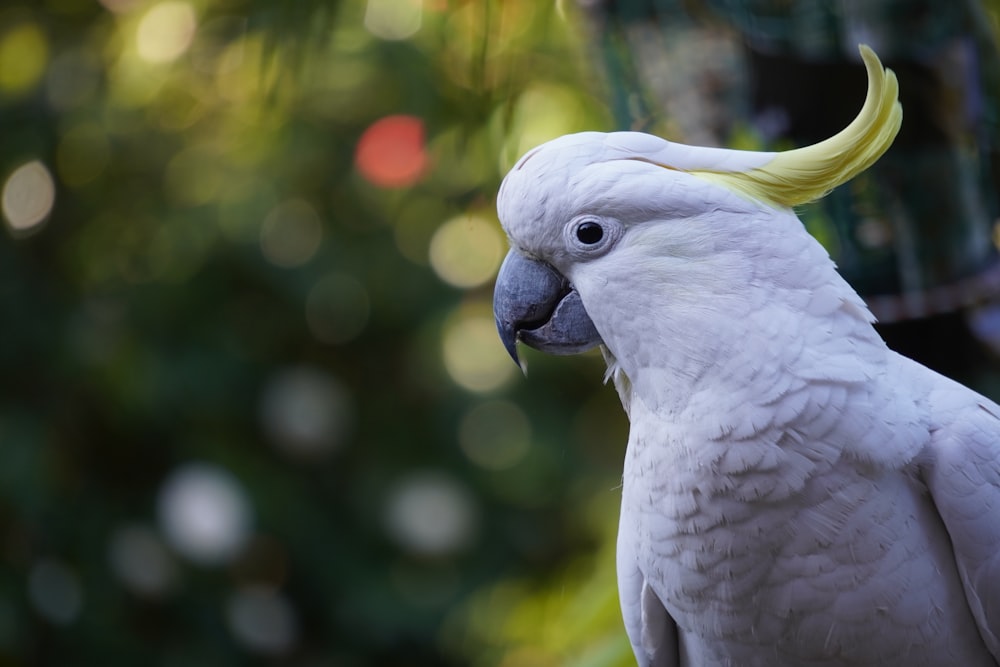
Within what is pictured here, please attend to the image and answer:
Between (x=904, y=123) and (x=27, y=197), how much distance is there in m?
2.19

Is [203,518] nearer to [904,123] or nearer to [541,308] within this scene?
[541,308]

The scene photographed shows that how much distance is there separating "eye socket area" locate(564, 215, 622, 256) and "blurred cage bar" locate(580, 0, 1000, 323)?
1.58 ft

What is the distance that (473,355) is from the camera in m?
2.49

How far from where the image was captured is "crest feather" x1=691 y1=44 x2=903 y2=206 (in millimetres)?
842

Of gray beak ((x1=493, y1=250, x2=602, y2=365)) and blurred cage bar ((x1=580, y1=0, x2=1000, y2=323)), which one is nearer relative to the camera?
gray beak ((x1=493, y1=250, x2=602, y2=365))

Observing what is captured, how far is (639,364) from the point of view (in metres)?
0.90

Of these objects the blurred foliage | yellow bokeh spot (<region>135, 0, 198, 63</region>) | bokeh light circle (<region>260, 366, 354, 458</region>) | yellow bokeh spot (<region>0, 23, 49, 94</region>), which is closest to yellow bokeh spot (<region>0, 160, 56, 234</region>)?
the blurred foliage

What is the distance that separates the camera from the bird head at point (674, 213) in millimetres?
856

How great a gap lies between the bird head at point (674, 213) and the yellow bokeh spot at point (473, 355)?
157 centimetres

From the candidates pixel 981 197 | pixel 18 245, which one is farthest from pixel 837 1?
pixel 18 245

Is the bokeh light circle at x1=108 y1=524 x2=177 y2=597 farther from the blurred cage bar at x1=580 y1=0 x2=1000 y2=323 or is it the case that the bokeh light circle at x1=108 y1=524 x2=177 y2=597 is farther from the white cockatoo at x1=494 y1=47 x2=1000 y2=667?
the white cockatoo at x1=494 y1=47 x2=1000 y2=667

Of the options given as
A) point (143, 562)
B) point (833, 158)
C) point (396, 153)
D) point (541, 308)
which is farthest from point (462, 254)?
point (833, 158)

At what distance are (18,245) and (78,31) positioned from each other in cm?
59

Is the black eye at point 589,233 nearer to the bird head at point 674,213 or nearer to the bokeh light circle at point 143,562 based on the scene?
the bird head at point 674,213
